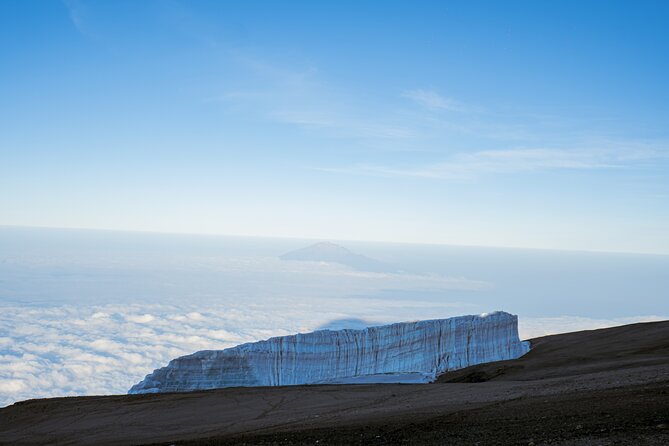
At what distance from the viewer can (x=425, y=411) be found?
11805 millimetres

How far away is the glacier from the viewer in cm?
2542

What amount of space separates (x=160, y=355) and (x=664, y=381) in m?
76.6

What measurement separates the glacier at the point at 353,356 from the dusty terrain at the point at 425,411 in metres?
3.60

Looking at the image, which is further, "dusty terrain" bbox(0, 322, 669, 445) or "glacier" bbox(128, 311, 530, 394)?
"glacier" bbox(128, 311, 530, 394)

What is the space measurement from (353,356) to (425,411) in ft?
56.5

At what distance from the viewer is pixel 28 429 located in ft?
57.7

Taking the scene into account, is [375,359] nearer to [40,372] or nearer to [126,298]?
[40,372]

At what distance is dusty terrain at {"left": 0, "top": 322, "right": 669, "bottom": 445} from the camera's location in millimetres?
8641

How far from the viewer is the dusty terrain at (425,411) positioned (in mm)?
8641

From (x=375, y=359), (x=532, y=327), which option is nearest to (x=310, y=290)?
(x=532, y=327)

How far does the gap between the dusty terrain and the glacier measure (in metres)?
3.60

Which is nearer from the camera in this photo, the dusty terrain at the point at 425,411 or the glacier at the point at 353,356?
the dusty terrain at the point at 425,411

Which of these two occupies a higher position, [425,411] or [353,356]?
[425,411]

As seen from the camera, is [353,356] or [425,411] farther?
[353,356]
